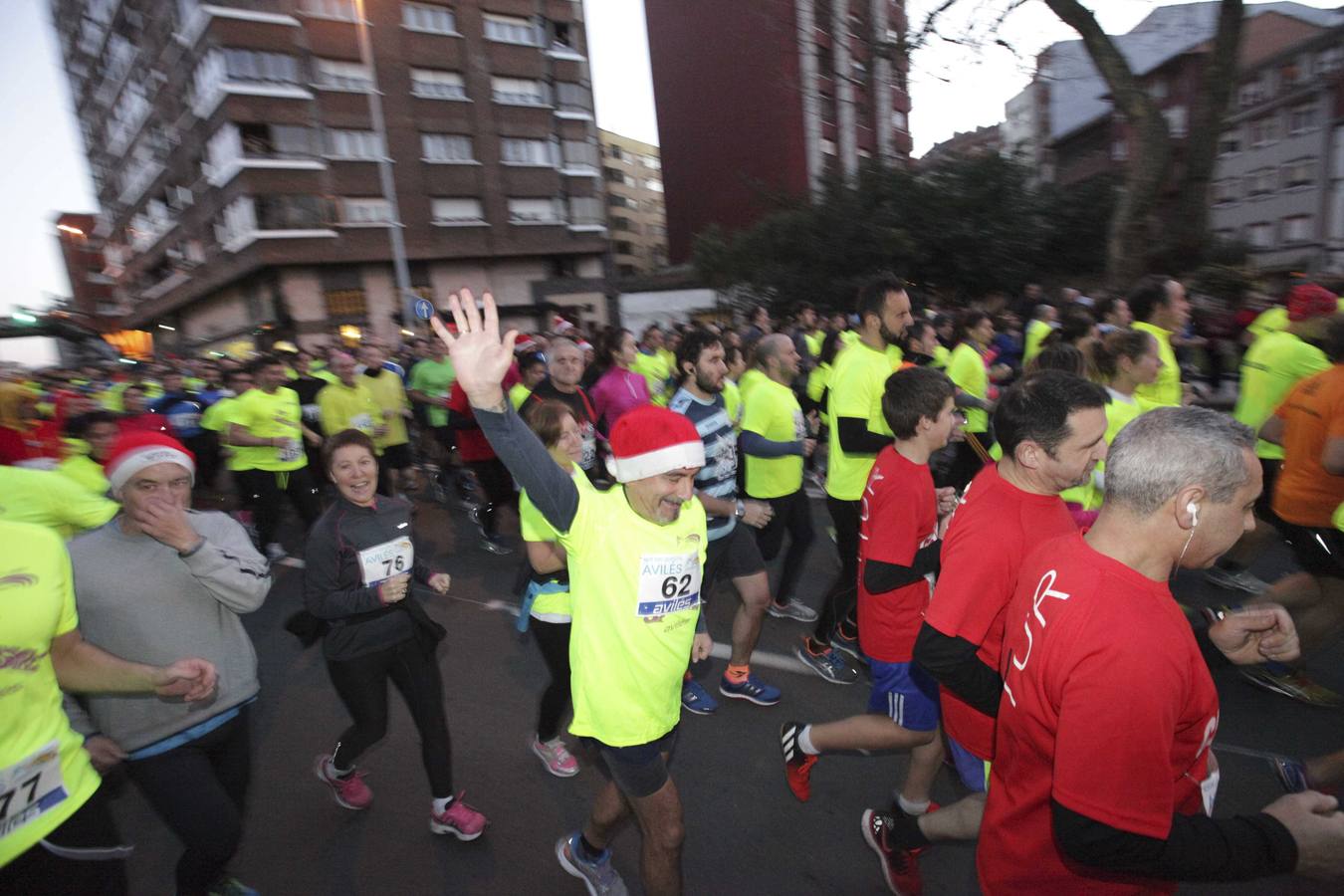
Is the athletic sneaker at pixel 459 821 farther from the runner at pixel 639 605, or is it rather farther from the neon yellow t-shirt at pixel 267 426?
the neon yellow t-shirt at pixel 267 426

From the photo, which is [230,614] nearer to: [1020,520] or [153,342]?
[1020,520]

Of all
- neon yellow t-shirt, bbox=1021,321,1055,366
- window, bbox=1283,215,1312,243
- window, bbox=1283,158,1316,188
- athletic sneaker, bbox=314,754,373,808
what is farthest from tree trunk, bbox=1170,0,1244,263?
window, bbox=1283,158,1316,188

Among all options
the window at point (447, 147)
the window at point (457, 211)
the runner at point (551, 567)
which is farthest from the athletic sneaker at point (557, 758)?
the window at point (447, 147)

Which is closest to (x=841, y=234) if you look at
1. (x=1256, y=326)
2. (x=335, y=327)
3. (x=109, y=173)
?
(x=1256, y=326)

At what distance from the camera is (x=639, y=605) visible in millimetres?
2301

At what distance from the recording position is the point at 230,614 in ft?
8.64

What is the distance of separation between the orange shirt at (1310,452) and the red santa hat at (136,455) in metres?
4.83

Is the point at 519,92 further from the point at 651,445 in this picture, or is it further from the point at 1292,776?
the point at 1292,776

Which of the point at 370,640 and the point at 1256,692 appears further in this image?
the point at 1256,692

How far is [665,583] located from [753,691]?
6.89 feet

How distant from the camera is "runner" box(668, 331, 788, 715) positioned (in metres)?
4.00

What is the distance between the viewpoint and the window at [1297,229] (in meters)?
29.7

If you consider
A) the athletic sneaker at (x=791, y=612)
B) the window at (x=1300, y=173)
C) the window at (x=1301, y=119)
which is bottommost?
the athletic sneaker at (x=791, y=612)

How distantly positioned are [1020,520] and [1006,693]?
24.8 inches
